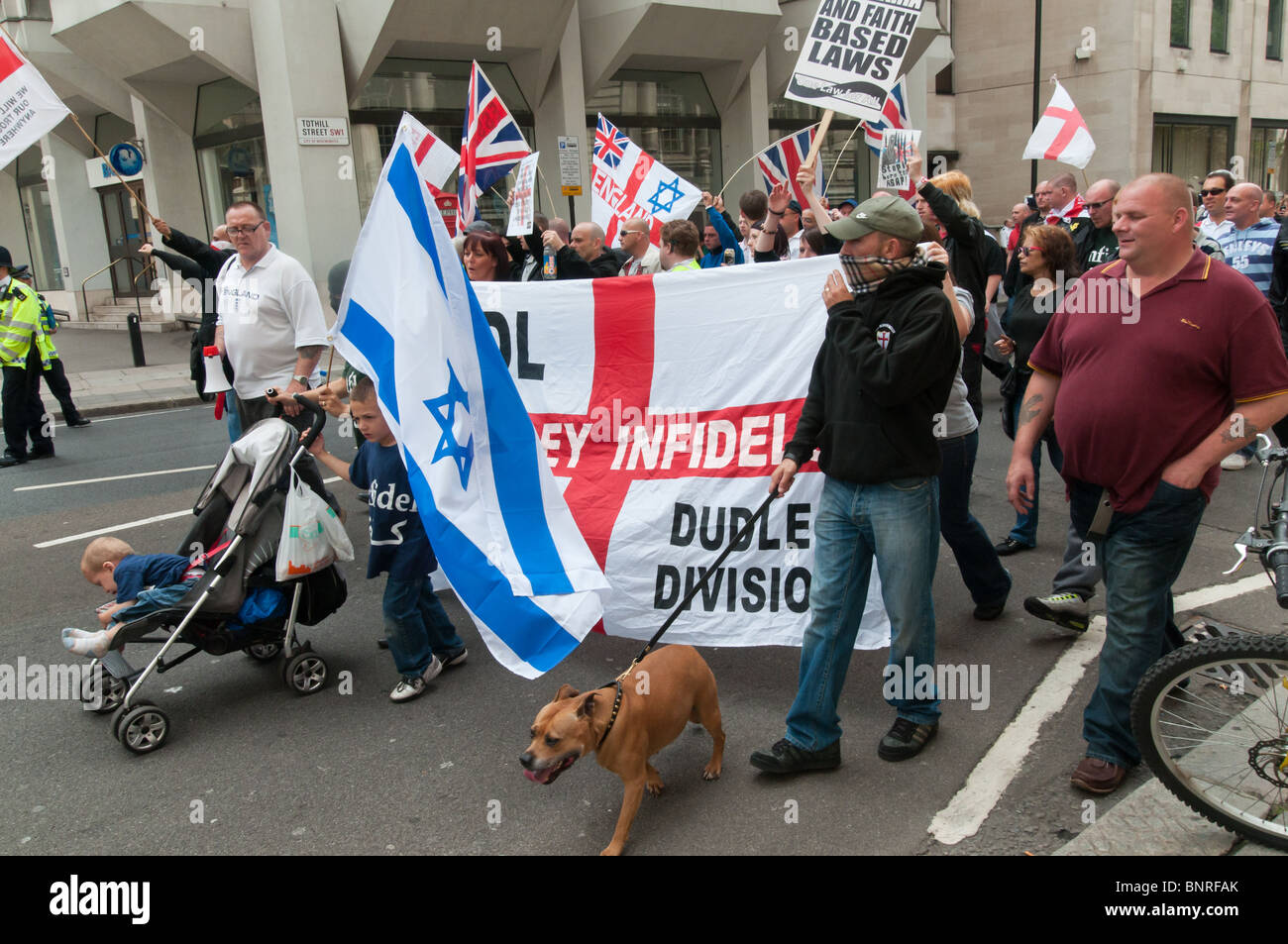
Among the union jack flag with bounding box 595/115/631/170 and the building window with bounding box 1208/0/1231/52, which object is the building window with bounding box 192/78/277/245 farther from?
the building window with bounding box 1208/0/1231/52

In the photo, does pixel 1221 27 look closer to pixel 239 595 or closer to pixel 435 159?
pixel 435 159

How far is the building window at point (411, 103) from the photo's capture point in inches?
681

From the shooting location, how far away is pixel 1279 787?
2986 mm

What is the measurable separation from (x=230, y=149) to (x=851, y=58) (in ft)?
52.6

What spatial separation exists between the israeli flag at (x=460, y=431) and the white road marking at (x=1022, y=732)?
136 cm

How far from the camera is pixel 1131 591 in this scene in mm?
3219

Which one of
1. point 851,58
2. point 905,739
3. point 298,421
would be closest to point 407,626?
point 298,421

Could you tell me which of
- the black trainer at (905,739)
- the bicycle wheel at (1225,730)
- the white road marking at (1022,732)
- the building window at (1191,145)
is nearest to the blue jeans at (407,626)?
the black trainer at (905,739)

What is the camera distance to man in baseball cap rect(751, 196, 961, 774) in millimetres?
3287

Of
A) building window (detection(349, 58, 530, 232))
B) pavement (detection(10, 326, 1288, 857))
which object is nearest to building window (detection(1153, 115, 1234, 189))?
building window (detection(349, 58, 530, 232))

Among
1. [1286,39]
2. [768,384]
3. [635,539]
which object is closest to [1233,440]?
[768,384]

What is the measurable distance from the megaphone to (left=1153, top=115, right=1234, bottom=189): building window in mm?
28756

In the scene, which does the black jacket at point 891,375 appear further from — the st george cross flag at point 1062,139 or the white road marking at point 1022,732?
the st george cross flag at point 1062,139

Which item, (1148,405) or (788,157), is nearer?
(1148,405)
